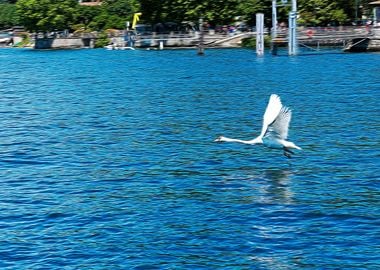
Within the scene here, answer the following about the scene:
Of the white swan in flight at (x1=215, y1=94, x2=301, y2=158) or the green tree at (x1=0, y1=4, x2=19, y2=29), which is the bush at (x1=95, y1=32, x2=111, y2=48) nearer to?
the green tree at (x1=0, y1=4, x2=19, y2=29)

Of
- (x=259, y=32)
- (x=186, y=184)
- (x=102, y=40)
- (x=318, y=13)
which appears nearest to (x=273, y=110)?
(x=186, y=184)

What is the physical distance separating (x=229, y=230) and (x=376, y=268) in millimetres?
3793

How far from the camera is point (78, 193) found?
24.4 metres

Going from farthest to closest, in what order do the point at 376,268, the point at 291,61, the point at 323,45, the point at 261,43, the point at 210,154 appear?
the point at 323,45 < the point at 261,43 < the point at 291,61 < the point at 210,154 < the point at 376,268

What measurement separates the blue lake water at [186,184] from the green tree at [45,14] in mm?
91466

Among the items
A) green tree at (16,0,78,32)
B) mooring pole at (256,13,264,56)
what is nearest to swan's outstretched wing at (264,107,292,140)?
mooring pole at (256,13,264,56)

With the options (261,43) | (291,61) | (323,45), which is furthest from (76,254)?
(323,45)

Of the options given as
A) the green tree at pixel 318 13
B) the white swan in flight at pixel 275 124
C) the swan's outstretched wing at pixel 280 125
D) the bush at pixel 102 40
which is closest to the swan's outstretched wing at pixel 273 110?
the white swan in flight at pixel 275 124

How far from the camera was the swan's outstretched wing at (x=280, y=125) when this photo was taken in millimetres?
25266

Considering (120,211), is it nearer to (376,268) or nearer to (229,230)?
(229,230)

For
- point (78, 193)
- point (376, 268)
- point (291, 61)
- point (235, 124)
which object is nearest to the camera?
point (376, 268)

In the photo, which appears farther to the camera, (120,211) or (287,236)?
(120,211)

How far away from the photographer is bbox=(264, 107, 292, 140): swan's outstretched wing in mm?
25266

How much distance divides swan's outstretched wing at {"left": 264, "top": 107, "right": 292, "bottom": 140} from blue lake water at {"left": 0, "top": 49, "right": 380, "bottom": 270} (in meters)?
1.21
